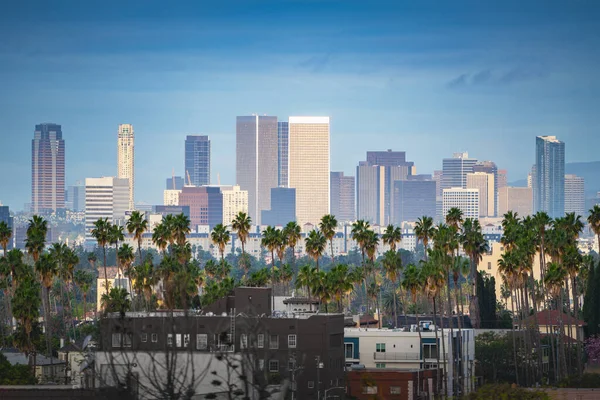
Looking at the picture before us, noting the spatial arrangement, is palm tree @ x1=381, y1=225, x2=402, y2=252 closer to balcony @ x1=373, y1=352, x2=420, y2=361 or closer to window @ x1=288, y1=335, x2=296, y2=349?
balcony @ x1=373, y1=352, x2=420, y2=361

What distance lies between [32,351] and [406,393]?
1128 inches

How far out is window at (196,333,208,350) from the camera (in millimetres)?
79000

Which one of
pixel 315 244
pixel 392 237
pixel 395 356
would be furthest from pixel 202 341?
pixel 392 237

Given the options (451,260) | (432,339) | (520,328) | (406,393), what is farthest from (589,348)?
(406,393)

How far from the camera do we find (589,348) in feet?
463

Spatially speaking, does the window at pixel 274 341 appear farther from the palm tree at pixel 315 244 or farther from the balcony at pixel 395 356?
the palm tree at pixel 315 244

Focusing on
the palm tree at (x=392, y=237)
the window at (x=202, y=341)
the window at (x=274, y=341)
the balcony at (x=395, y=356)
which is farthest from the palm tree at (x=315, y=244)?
the window at (x=202, y=341)

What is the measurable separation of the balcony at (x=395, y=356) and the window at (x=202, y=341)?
107 feet

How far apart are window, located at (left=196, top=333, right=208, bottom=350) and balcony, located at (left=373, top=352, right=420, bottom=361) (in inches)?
1280

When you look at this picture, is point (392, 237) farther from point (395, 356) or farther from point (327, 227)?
point (395, 356)

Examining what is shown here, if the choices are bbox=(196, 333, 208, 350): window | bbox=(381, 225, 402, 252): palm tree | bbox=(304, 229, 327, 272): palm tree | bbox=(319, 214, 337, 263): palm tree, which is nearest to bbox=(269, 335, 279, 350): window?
bbox=(196, 333, 208, 350): window

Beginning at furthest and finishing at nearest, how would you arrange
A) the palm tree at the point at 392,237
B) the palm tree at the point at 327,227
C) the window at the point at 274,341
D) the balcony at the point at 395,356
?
the palm tree at the point at 392,237, the palm tree at the point at 327,227, the balcony at the point at 395,356, the window at the point at 274,341

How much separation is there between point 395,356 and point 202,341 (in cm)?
3529

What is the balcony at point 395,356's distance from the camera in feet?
374
